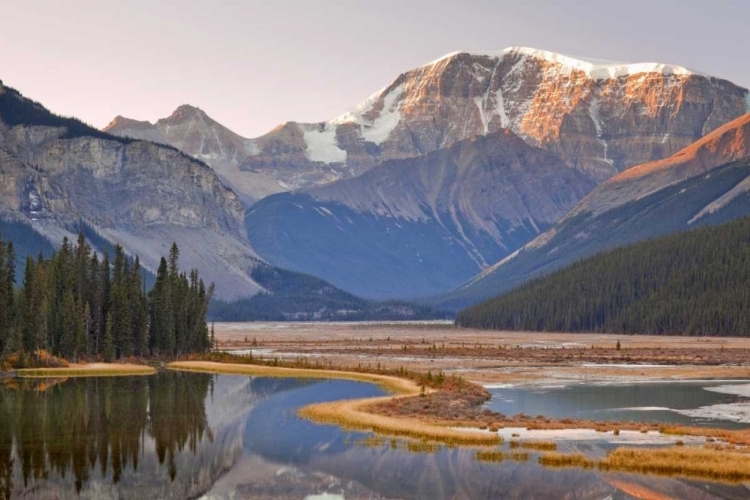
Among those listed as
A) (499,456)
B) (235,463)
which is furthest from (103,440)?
(499,456)

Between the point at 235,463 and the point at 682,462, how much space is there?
875 inches

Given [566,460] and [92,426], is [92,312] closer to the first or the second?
[92,426]

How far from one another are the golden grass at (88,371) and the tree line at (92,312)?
4819 mm

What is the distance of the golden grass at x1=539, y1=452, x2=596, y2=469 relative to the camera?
5253 centimetres

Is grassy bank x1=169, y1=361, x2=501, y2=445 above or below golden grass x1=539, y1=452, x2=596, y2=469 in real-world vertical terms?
above

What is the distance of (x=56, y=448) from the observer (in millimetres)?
57969

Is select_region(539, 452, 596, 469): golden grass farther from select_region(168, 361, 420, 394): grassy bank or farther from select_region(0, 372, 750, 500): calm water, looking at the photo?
select_region(168, 361, 420, 394): grassy bank

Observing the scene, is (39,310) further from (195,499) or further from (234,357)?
(195,499)

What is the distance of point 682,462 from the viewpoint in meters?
51.8

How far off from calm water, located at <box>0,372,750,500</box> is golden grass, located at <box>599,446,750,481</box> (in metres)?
1.71

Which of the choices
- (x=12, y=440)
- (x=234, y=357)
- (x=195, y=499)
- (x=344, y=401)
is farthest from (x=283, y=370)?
(x=195, y=499)

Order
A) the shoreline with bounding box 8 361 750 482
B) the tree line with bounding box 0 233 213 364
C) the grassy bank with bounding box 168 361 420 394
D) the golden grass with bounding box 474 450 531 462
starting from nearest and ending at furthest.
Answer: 1. the shoreline with bounding box 8 361 750 482
2. the golden grass with bounding box 474 450 531 462
3. the grassy bank with bounding box 168 361 420 394
4. the tree line with bounding box 0 233 213 364

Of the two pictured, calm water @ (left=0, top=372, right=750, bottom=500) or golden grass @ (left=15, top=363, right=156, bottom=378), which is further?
golden grass @ (left=15, top=363, right=156, bottom=378)

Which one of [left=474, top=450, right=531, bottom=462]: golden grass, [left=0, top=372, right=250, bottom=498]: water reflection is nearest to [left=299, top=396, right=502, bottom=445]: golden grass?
[left=474, top=450, right=531, bottom=462]: golden grass
